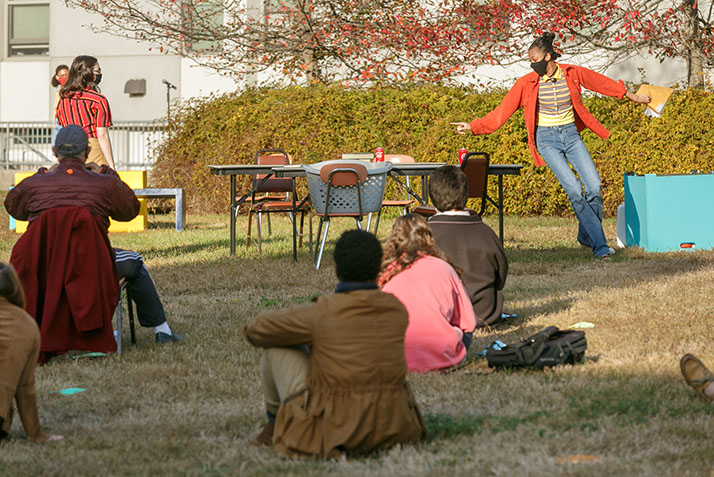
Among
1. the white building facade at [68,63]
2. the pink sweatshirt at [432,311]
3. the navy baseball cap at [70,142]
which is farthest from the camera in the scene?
the white building facade at [68,63]

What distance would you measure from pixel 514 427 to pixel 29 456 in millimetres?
1835

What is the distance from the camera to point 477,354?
5312 millimetres

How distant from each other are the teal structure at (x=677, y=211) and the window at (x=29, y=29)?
19404 mm

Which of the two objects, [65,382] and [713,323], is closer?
[65,382]

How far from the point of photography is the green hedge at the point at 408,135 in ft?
46.1

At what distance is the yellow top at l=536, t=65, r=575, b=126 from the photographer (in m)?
9.32

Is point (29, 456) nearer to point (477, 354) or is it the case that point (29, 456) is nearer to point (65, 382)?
point (65, 382)

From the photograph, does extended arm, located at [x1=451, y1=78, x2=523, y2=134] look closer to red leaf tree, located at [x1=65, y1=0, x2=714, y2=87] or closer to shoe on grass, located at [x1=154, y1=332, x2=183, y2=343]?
shoe on grass, located at [x1=154, y1=332, x2=183, y2=343]

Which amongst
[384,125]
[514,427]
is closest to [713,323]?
[514,427]

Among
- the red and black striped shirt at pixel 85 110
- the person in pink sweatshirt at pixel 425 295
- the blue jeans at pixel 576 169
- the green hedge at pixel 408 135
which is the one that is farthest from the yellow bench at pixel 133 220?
the person in pink sweatshirt at pixel 425 295

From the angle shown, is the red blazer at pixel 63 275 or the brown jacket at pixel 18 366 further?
the red blazer at pixel 63 275

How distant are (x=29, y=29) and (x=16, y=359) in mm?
23775

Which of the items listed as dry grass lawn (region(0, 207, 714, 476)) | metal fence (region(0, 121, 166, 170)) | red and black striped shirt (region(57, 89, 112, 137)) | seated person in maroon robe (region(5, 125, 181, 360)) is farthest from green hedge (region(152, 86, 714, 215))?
seated person in maroon robe (region(5, 125, 181, 360))

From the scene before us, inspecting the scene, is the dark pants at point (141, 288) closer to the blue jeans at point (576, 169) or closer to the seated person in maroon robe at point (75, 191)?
the seated person in maroon robe at point (75, 191)
